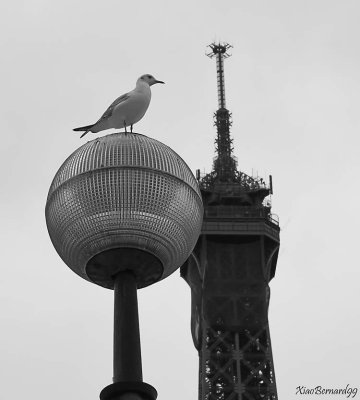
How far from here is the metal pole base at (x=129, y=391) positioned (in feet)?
33.7

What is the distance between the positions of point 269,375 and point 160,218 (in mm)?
65575

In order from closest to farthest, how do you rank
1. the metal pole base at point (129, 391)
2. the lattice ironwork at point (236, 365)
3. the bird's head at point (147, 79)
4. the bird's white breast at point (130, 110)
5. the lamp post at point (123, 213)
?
the metal pole base at point (129, 391)
the lamp post at point (123, 213)
the bird's white breast at point (130, 110)
the bird's head at point (147, 79)
the lattice ironwork at point (236, 365)

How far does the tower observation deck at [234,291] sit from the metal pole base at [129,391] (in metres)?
65.4

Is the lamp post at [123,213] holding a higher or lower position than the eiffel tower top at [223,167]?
lower

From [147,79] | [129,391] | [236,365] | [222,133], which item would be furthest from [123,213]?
[222,133]

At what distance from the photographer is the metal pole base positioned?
10.3 metres

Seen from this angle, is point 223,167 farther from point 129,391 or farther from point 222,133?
point 129,391

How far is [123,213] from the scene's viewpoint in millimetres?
11352

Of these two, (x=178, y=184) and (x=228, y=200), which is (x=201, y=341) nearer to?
(x=228, y=200)

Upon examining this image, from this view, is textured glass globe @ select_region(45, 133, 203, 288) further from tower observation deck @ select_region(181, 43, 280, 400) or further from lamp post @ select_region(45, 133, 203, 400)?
tower observation deck @ select_region(181, 43, 280, 400)

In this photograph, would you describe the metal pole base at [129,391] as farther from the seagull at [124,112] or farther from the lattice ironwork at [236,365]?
the lattice ironwork at [236,365]

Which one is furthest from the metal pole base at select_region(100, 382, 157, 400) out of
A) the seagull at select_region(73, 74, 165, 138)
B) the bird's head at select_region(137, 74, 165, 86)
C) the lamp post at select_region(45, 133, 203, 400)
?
the bird's head at select_region(137, 74, 165, 86)

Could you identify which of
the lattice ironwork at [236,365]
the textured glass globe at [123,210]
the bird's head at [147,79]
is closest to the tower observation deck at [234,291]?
the lattice ironwork at [236,365]

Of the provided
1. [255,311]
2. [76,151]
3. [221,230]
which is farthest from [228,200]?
[76,151]
